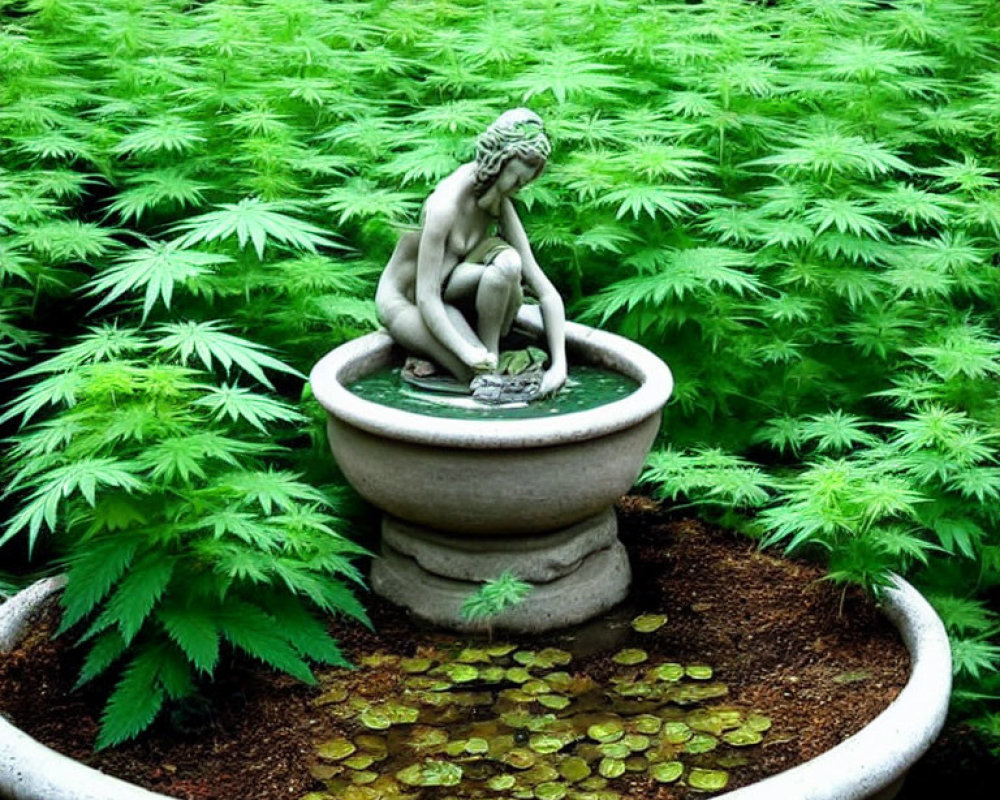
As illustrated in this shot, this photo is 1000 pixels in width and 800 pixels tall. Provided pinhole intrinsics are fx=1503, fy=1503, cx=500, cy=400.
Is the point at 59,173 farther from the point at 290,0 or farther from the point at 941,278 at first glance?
the point at 941,278

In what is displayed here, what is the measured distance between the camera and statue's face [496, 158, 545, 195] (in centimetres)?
594

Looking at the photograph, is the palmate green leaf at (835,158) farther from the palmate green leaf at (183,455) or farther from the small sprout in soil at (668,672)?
the palmate green leaf at (183,455)

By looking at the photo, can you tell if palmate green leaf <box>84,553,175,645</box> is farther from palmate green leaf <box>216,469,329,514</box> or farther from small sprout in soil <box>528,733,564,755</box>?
small sprout in soil <box>528,733,564,755</box>

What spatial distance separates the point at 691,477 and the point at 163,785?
2.64m

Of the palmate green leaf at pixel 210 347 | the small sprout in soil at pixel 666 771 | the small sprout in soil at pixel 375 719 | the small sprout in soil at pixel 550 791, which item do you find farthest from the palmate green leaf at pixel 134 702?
the small sprout in soil at pixel 666 771

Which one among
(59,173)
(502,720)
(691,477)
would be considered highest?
(59,173)

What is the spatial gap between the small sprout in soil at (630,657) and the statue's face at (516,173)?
190cm

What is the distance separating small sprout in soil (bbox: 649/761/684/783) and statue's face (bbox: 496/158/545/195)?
7.63 feet

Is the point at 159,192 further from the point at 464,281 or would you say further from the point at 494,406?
the point at 494,406

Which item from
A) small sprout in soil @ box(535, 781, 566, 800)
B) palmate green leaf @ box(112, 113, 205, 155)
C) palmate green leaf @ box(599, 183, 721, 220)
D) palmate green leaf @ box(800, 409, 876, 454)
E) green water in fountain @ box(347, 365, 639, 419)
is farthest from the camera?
palmate green leaf @ box(112, 113, 205, 155)

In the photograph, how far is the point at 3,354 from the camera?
21.3 feet

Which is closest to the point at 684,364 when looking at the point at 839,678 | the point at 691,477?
the point at 691,477

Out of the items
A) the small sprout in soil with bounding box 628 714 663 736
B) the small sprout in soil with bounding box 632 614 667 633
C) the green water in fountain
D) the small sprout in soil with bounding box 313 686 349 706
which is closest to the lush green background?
the small sprout in soil with bounding box 313 686 349 706

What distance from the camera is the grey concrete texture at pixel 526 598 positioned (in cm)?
607
